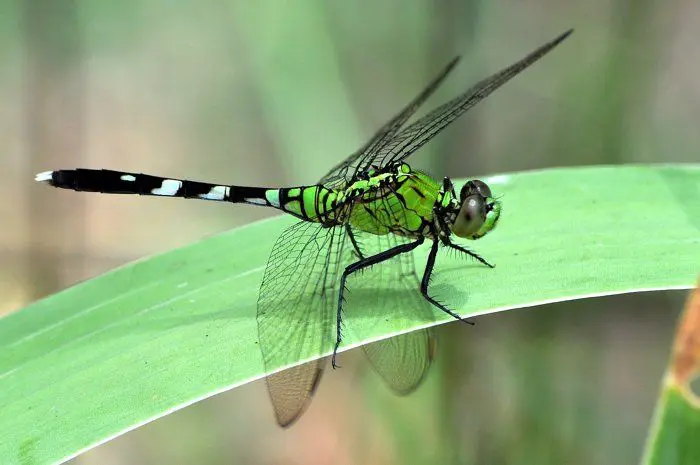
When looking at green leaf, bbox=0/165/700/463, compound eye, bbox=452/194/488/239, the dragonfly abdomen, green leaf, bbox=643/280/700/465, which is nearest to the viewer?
green leaf, bbox=643/280/700/465

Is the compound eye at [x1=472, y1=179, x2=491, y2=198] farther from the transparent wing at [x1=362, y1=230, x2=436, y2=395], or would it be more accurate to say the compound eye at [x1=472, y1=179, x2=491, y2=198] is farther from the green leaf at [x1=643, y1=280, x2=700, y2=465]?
the green leaf at [x1=643, y1=280, x2=700, y2=465]

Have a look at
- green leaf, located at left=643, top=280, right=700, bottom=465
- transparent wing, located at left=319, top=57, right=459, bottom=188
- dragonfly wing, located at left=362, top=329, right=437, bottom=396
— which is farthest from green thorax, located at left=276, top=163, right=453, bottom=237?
green leaf, located at left=643, top=280, right=700, bottom=465

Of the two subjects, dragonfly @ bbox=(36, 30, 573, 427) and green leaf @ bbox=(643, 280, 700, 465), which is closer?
green leaf @ bbox=(643, 280, 700, 465)

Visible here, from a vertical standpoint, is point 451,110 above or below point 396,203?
above

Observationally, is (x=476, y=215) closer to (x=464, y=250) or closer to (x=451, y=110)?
(x=464, y=250)

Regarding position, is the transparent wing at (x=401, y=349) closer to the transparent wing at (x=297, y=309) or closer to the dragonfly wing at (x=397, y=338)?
the dragonfly wing at (x=397, y=338)

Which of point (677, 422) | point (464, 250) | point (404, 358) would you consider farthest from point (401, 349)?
point (677, 422)

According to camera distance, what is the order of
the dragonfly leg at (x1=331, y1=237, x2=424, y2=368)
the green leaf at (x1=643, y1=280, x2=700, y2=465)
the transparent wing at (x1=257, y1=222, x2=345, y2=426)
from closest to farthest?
1. the green leaf at (x1=643, y1=280, x2=700, y2=465)
2. the transparent wing at (x1=257, y1=222, x2=345, y2=426)
3. the dragonfly leg at (x1=331, y1=237, x2=424, y2=368)
